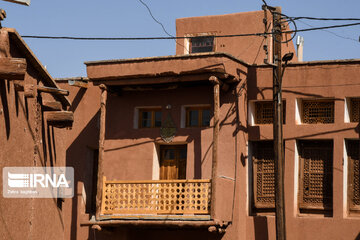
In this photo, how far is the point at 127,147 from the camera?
2253cm

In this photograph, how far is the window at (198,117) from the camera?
2217cm

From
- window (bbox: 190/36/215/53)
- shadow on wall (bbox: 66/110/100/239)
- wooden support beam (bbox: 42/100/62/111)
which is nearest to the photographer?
wooden support beam (bbox: 42/100/62/111)

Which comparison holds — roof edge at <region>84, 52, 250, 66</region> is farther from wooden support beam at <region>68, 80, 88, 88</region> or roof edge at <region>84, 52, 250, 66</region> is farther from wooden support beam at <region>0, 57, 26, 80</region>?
wooden support beam at <region>0, 57, 26, 80</region>

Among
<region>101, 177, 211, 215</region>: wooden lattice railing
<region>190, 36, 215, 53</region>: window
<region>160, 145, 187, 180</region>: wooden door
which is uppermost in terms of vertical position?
<region>190, 36, 215, 53</region>: window

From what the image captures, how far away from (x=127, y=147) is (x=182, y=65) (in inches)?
113

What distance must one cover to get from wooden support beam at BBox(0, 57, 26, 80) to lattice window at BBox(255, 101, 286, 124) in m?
8.99

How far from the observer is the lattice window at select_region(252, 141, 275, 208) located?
2159 centimetres

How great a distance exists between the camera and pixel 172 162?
22.5 meters

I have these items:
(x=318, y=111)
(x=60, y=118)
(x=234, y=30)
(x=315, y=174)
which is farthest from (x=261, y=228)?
(x=234, y=30)

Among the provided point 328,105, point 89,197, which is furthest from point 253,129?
point 89,197

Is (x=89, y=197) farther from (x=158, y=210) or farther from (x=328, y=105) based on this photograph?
(x=328, y=105)

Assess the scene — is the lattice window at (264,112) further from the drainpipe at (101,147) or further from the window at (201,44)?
the drainpipe at (101,147)

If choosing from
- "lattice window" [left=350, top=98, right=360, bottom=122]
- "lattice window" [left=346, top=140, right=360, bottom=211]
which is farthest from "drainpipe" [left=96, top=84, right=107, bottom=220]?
"lattice window" [left=350, top=98, right=360, bottom=122]

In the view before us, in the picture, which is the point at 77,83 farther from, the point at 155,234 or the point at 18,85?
the point at 18,85
